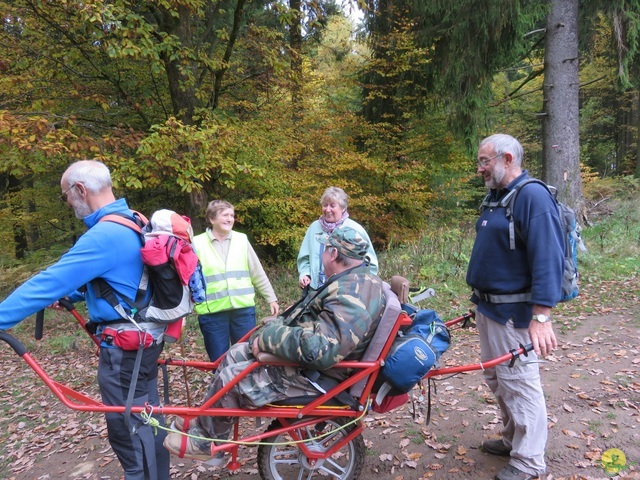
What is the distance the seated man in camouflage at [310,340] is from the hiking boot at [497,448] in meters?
1.58

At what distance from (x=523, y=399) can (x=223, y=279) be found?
258 cm

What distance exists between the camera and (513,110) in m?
18.5

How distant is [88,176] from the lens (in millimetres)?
2461

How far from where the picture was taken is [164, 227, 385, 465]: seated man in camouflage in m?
2.35

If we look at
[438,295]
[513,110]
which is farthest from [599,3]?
[513,110]

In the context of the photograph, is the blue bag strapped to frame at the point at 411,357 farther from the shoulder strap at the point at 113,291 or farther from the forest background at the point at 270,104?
the forest background at the point at 270,104

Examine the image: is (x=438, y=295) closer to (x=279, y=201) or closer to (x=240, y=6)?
(x=279, y=201)

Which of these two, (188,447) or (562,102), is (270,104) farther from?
(188,447)


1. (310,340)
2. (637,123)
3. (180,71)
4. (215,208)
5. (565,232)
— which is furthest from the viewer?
(637,123)

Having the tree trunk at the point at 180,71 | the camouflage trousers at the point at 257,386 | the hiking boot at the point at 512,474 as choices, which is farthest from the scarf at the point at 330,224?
the tree trunk at the point at 180,71

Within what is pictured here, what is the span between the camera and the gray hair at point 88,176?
2.45 m

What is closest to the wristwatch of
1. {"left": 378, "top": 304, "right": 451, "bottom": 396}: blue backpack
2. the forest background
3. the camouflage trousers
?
{"left": 378, "top": 304, "right": 451, "bottom": 396}: blue backpack

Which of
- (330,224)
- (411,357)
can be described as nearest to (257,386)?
(411,357)

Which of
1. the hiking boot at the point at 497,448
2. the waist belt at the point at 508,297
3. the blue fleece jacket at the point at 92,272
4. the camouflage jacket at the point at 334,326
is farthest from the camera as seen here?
the hiking boot at the point at 497,448
